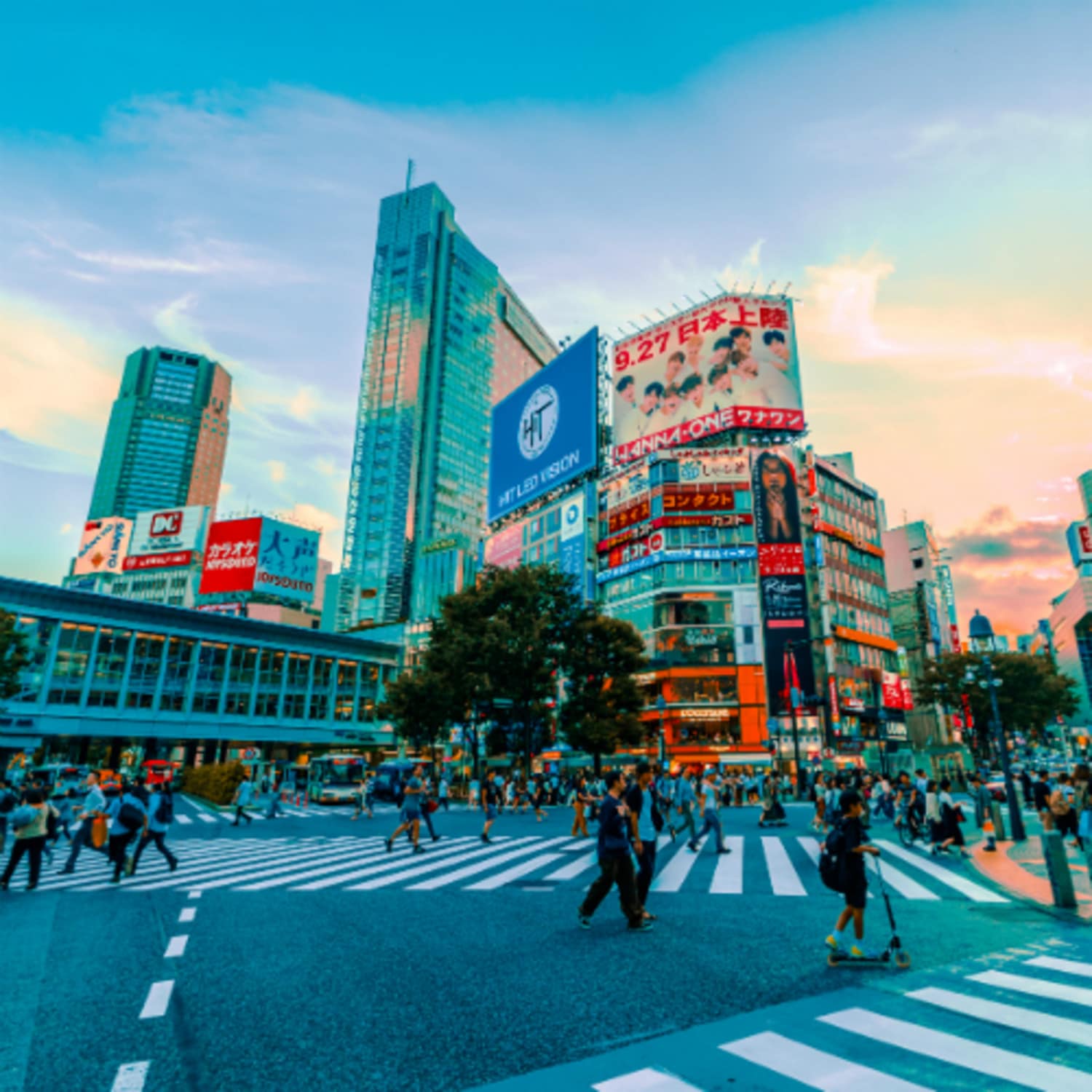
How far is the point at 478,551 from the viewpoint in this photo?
10062 cm

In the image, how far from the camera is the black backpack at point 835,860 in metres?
7.23

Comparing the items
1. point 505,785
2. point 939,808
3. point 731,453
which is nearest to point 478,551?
point 731,453

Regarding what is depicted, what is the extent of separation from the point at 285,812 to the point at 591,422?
147 ft

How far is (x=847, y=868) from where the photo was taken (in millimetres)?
7207

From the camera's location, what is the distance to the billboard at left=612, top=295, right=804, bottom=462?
68.6 meters

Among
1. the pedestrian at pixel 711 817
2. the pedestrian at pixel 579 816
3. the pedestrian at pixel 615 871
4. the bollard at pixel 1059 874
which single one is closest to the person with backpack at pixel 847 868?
the pedestrian at pixel 615 871

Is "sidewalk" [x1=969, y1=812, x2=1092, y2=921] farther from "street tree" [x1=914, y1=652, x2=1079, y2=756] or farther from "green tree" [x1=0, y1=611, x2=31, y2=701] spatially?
"green tree" [x1=0, y1=611, x2=31, y2=701]

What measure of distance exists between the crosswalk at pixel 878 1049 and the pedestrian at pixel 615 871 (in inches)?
123

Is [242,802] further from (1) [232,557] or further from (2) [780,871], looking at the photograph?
(1) [232,557]

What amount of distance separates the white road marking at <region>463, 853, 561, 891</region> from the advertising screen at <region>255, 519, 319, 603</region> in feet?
207

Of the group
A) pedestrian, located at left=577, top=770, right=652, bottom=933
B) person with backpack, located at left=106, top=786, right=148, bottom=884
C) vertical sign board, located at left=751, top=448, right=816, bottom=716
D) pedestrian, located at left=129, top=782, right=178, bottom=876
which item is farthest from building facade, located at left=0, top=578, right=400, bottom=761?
pedestrian, located at left=577, top=770, right=652, bottom=933

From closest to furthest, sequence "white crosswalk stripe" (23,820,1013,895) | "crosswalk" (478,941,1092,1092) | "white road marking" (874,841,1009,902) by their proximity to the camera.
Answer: "crosswalk" (478,941,1092,1092) < "white road marking" (874,841,1009,902) < "white crosswalk stripe" (23,820,1013,895)

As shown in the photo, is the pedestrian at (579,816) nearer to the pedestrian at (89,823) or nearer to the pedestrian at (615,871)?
the pedestrian at (615,871)

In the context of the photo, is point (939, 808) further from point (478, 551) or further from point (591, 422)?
point (478, 551)
